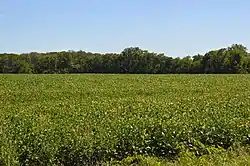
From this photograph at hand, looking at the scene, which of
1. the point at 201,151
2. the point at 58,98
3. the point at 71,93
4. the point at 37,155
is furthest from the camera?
the point at 71,93

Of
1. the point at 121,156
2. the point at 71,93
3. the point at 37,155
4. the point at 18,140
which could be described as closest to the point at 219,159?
the point at 121,156

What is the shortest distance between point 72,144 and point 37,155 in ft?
2.37

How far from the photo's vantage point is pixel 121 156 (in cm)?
771

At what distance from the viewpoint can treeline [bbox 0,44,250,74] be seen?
9794cm

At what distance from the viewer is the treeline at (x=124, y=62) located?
321ft

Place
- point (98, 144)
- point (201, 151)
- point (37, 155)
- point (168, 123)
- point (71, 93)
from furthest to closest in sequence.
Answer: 1. point (71, 93)
2. point (168, 123)
3. point (201, 151)
4. point (98, 144)
5. point (37, 155)

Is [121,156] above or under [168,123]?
under

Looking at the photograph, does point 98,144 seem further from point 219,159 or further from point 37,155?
point 219,159

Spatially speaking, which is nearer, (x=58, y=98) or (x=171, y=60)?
(x=58, y=98)

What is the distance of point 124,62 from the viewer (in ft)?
347

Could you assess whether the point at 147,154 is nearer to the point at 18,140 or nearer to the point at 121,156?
the point at 121,156

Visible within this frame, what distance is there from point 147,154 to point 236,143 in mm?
2328

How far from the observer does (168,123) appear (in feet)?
28.5

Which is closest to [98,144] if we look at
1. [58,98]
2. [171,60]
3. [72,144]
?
[72,144]
